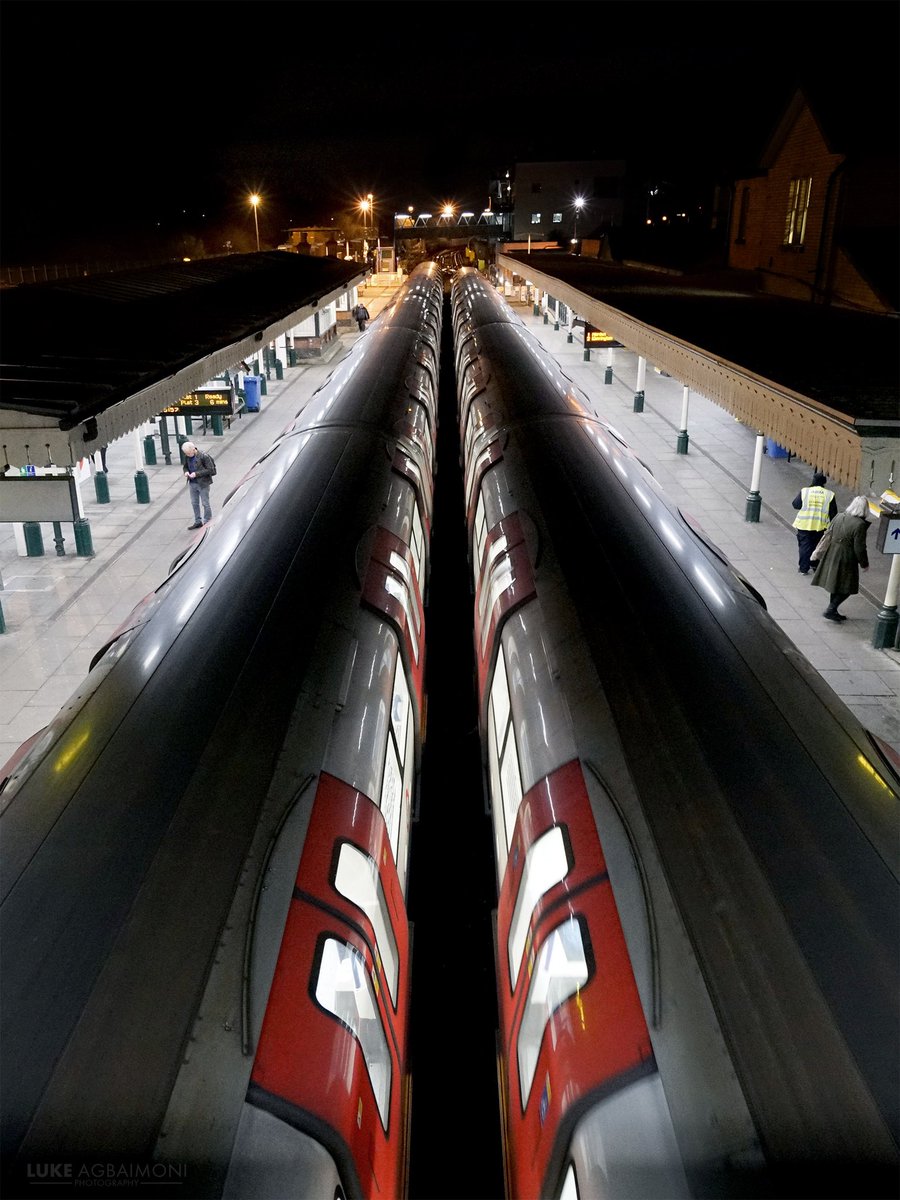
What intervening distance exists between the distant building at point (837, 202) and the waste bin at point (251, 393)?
13.3 m

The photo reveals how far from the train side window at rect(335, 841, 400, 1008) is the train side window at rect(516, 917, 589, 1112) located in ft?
1.81

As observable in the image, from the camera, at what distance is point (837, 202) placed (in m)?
16.1

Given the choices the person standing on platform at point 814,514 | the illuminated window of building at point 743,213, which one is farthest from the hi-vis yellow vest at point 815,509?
the illuminated window of building at point 743,213

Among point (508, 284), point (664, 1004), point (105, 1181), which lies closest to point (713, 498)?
point (664, 1004)

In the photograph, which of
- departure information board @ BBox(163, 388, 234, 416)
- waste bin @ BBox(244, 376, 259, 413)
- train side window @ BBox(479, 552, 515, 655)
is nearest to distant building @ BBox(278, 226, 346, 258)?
waste bin @ BBox(244, 376, 259, 413)

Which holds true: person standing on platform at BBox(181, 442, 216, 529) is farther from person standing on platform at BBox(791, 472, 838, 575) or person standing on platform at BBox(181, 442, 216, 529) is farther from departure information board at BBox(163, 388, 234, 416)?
person standing on platform at BBox(791, 472, 838, 575)

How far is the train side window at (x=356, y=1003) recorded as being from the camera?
96.7 inches

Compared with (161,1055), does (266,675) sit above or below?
above

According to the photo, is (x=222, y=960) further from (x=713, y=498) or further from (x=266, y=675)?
(x=713, y=498)

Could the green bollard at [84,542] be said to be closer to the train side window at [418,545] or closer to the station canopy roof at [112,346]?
the station canopy roof at [112,346]

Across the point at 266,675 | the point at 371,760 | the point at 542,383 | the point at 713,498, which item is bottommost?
the point at 713,498

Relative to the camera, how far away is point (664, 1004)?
7.12 feet

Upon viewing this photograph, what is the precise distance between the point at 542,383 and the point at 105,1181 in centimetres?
863

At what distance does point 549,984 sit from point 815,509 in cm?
909
